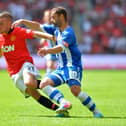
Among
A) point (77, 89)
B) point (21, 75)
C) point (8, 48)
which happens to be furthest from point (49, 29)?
point (77, 89)

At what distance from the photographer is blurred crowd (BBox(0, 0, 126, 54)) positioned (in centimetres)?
2816

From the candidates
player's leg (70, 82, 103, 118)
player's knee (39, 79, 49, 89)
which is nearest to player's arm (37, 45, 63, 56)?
player's knee (39, 79, 49, 89)

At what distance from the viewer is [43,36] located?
35.4 feet

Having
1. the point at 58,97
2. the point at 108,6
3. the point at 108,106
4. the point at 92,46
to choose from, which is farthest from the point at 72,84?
the point at 108,6

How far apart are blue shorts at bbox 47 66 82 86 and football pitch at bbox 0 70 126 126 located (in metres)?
0.59

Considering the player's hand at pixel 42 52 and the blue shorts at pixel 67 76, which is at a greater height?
the player's hand at pixel 42 52

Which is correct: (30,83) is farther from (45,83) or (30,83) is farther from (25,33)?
(25,33)

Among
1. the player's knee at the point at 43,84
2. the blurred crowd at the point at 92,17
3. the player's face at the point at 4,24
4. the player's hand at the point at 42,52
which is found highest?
the player's face at the point at 4,24

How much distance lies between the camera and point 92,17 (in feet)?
96.1

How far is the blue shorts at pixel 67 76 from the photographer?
10.7 m

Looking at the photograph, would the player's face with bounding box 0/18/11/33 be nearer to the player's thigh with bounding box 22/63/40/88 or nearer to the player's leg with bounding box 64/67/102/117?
the player's thigh with bounding box 22/63/40/88

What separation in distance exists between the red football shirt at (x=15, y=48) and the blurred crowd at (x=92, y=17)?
16526 mm

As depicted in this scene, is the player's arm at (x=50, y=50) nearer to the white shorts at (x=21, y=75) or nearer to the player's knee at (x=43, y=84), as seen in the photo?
the player's knee at (x=43, y=84)

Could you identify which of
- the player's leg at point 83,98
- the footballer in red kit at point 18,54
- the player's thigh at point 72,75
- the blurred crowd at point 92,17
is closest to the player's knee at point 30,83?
the footballer in red kit at point 18,54
